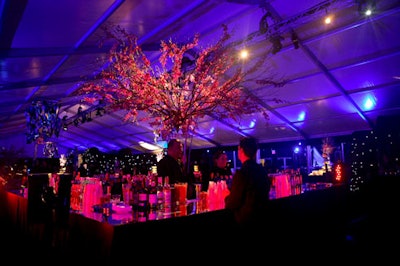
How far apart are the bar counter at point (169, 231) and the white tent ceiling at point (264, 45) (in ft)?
6.01

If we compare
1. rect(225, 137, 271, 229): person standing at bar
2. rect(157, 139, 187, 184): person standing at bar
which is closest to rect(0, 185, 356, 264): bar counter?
rect(225, 137, 271, 229): person standing at bar

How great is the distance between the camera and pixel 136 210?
2322 millimetres

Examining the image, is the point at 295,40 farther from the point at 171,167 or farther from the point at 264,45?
the point at 171,167

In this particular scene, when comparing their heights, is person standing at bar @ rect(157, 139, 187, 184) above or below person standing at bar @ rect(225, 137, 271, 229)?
above

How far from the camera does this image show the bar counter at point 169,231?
192 centimetres

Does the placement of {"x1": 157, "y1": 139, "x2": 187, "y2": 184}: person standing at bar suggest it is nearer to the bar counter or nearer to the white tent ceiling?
the bar counter

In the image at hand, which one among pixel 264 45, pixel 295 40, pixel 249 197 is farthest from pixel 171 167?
pixel 264 45

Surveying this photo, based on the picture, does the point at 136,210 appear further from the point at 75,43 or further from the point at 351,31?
the point at 351,31

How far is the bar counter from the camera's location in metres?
1.92

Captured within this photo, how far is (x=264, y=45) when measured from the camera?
6359 millimetres

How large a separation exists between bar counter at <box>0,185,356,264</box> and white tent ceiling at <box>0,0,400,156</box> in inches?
72.1

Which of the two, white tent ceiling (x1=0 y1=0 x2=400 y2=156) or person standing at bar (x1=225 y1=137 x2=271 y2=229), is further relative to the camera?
white tent ceiling (x1=0 y1=0 x2=400 y2=156)

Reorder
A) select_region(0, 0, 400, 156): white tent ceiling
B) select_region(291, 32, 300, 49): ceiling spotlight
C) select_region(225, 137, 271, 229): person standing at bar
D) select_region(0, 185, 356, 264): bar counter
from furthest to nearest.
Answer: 1. select_region(291, 32, 300, 49): ceiling spotlight
2. select_region(0, 0, 400, 156): white tent ceiling
3. select_region(225, 137, 271, 229): person standing at bar
4. select_region(0, 185, 356, 264): bar counter

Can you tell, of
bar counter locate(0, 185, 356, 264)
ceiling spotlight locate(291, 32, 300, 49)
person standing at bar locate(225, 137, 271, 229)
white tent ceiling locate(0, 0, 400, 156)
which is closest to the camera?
bar counter locate(0, 185, 356, 264)
